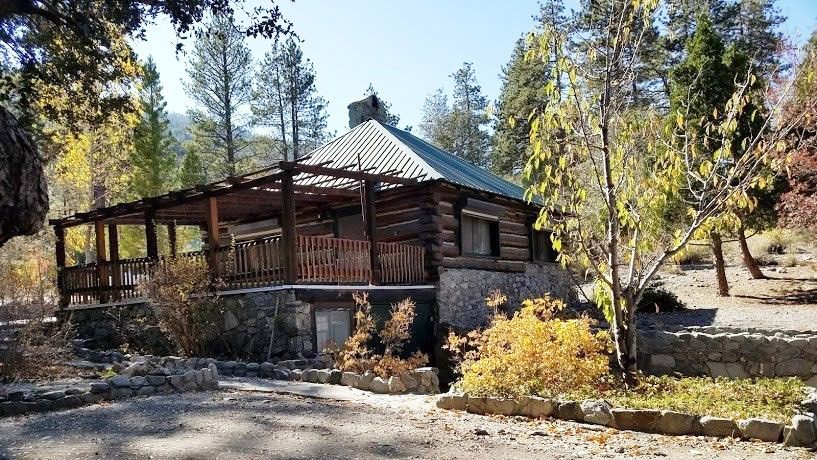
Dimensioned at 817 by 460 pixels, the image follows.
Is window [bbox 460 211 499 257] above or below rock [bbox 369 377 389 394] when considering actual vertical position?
above

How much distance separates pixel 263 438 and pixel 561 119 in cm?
488

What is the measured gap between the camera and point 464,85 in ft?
169

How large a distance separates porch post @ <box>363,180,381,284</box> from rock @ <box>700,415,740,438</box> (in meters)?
8.11

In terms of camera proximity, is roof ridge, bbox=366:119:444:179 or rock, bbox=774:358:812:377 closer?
rock, bbox=774:358:812:377

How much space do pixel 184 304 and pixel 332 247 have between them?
2.98 meters

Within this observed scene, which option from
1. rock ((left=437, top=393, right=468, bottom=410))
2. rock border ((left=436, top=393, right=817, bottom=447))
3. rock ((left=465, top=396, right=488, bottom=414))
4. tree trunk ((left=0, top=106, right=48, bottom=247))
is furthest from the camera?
rock ((left=437, top=393, right=468, bottom=410))

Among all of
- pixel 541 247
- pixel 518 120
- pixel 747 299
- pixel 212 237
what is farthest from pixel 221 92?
pixel 747 299

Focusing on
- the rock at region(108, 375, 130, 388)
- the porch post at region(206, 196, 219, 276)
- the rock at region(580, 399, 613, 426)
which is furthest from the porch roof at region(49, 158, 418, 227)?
the rock at region(580, 399, 613, 426)

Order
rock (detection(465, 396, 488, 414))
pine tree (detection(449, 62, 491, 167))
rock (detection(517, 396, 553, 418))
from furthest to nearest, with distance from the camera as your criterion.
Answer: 1. pine tree (detection(449, 62, 491, 167))
2. rock (detection(465, 396, 488, 414))
3. rock (detection(517, 396, 553, 418))

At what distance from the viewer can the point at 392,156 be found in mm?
16344

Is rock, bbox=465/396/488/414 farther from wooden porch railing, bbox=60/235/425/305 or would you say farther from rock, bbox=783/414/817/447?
wooden porch railing, bbox=60/235/425/305

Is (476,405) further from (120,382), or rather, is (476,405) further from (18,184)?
(18,184)

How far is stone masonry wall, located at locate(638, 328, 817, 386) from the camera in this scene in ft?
33.6

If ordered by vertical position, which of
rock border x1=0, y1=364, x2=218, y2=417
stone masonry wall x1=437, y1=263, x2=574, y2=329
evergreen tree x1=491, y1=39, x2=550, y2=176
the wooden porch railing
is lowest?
rock border x1=0, y1=364, x2=218, y2=417
